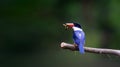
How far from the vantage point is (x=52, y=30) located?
4758 millimetres

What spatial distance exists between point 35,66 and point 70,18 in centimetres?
59

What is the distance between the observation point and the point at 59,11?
4793mm

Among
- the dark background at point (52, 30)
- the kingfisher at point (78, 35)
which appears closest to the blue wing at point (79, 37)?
the kingfisher at point (78, 35)

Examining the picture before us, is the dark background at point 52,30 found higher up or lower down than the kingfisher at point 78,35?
lower down

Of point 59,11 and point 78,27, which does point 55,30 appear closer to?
point 59,11

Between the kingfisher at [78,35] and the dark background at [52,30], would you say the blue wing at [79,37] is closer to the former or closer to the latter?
the kingfisher at [78,35]

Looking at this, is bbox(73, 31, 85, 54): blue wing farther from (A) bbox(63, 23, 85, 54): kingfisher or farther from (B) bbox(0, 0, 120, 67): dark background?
(B) bbox(0, 0, 120, 67): dark background

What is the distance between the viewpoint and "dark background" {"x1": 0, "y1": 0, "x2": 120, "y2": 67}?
13.9ft

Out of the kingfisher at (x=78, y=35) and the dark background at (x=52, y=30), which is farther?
the dark background at (x=52, y=30)

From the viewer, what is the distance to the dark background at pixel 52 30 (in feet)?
13.9

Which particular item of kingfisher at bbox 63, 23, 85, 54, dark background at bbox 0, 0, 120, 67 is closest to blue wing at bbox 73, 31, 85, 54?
kingfisher at bbox 63, 23, 85, 54

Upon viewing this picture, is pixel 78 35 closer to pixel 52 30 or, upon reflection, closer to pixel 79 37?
pixel 79 37

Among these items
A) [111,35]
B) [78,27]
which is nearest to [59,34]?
[111,35]

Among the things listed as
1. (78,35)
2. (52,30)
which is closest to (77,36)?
(78,35)
